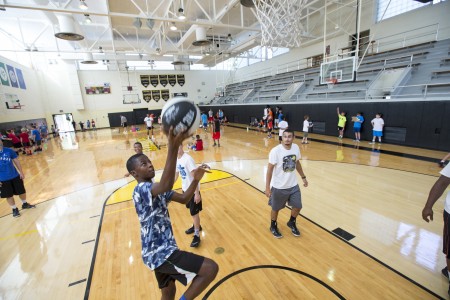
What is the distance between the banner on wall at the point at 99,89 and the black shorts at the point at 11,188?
68.1ft

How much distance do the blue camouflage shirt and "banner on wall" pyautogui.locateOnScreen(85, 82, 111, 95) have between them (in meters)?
25.0

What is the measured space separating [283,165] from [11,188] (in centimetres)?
543

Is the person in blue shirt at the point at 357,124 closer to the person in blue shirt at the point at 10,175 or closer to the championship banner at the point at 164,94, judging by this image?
the person in blue shirt at the point at 10,175

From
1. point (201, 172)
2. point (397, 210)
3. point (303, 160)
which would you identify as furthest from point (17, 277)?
point (303, 160)

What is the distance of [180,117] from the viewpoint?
1535 mm

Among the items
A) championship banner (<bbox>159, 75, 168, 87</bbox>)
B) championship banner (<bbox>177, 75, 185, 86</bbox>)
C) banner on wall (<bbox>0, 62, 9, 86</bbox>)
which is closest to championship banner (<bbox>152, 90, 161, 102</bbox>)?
championship banner (<bbox>159, 75, 168, 87</bbox>)

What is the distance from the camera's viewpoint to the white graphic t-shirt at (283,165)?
9.64 feet

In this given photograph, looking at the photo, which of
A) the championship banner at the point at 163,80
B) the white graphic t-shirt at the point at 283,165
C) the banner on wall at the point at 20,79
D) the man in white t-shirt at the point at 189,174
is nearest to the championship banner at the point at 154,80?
the championship banner at the point at 163,80

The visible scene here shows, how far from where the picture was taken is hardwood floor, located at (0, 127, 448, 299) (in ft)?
7.94

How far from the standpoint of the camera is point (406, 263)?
2600 millimetres

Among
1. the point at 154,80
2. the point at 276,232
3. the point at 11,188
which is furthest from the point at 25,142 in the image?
the point at 154,80

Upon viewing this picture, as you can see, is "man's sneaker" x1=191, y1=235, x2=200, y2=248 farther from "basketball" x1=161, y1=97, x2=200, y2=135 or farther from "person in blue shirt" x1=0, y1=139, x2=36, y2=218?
"person in blue shirt" x1=0, y1=139, x2=36, y2=218

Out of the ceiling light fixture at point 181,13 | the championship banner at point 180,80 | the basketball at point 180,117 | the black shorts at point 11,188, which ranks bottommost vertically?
the black shorts at point 11,188

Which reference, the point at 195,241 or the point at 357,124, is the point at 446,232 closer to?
the point at 195,241
